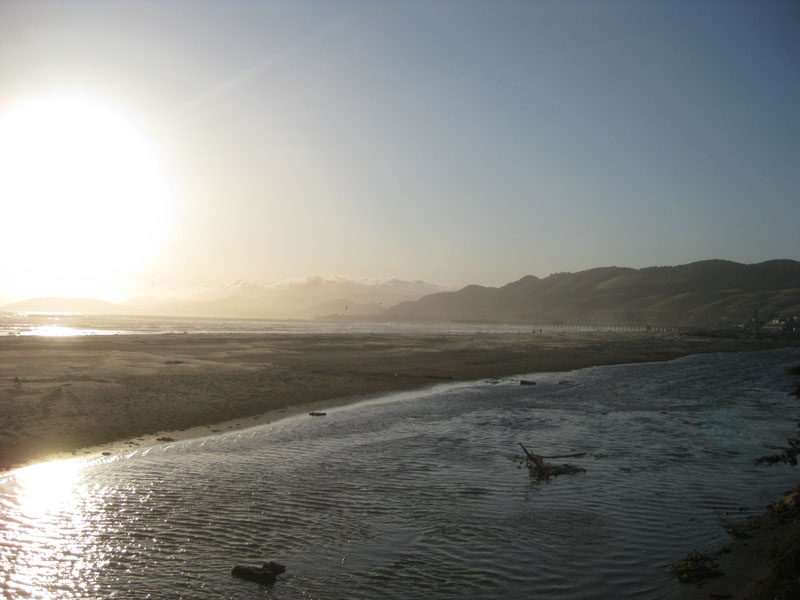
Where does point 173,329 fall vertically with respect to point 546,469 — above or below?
above

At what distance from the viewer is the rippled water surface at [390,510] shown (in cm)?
835

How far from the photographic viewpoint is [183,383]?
27.8 metres

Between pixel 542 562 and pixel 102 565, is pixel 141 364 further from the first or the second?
pixel 542 562

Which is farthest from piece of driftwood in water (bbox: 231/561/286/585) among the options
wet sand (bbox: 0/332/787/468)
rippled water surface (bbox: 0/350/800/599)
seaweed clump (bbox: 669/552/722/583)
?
wet sand (bbox: 0/332/787/468)

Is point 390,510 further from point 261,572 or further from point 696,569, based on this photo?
point 696,569

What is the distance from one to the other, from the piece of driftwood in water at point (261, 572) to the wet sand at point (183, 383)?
9507mm

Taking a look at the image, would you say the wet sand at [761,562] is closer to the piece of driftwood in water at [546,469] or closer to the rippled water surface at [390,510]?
the rippled water surface at [390,510]

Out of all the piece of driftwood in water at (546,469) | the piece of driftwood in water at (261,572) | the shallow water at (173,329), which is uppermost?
the shallow water at (173,329)

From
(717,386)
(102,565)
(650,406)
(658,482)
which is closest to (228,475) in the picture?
(102,565)

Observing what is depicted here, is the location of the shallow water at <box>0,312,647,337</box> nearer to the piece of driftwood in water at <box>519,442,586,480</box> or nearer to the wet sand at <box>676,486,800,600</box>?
the piece of driftwood in water at <box>519,442,586,480</box>

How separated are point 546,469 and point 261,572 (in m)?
7.84

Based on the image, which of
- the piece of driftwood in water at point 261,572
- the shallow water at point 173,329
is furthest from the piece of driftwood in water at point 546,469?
the shallow water at point 173,329

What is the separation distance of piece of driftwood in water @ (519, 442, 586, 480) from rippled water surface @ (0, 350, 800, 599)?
1.03 feet

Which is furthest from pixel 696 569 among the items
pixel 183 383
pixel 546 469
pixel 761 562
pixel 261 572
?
pixel 183 383
